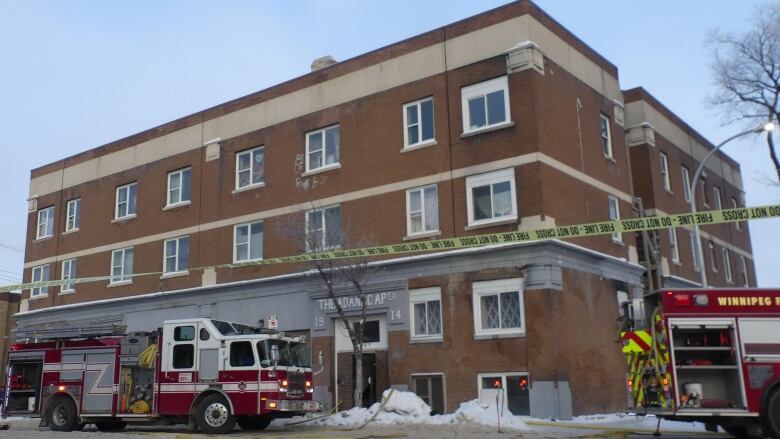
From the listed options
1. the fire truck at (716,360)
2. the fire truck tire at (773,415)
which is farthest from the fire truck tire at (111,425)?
the fire truck tire at (773,415)

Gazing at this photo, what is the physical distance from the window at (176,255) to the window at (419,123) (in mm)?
11564

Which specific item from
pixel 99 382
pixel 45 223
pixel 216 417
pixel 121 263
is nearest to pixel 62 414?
pixel 99 382

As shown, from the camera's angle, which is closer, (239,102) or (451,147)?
(451,147)

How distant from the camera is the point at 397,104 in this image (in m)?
25.3

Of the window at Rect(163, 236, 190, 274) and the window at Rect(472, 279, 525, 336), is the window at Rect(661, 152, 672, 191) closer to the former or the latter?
the window at Rect(472, 279, 525, 336)

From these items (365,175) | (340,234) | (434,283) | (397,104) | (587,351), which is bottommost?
(587,351)

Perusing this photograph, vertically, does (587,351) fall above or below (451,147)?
below

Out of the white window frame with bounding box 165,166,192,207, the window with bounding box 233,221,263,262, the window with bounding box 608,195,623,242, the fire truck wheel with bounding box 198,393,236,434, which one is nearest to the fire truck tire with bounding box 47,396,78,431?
the fire truck wheel with bounding box 198,393,236,434

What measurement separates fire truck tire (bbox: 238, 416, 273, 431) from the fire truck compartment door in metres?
3.42

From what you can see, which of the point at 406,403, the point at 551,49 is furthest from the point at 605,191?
the point at 406,403

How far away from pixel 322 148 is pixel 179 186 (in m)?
8.27

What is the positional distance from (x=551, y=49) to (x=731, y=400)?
13.9 meters

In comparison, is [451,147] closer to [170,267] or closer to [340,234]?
[340,234]

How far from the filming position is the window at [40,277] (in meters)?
37.1
